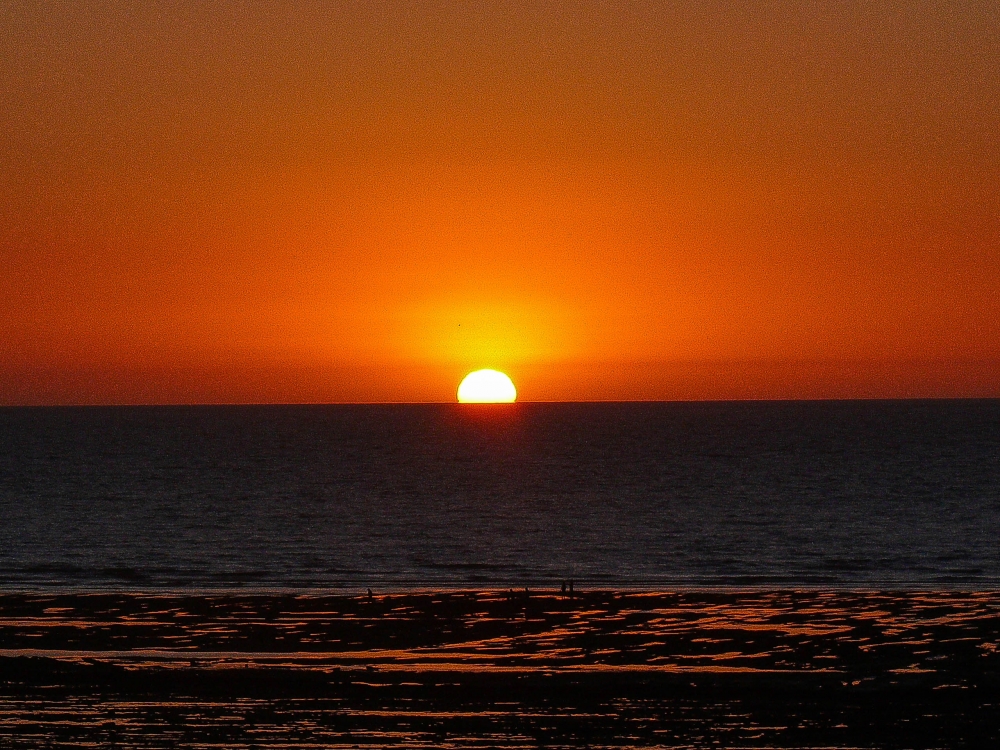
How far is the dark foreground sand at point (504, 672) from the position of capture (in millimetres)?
22250

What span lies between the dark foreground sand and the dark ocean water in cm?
867

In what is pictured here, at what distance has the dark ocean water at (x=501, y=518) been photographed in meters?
50.6

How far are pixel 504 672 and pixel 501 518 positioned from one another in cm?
4659

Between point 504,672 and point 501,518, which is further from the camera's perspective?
point 501,518

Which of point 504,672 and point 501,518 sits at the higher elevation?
point 501,518

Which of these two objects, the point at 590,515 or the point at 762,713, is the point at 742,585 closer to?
the point at 762,713

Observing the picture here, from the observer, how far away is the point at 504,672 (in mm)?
27562

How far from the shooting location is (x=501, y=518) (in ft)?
243

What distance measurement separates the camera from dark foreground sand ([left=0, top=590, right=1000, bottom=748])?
22250mm

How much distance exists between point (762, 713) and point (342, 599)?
18.4 metres

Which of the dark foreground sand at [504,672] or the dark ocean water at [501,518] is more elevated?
the dark ocean water at [501,518]

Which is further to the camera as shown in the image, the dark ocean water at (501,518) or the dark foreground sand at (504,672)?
the dark ocean water at (501,518)

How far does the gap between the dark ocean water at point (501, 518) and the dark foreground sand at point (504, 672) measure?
8674 millimetres

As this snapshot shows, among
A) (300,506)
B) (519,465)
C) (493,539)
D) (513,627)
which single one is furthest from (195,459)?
(513,627)
